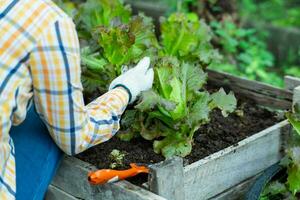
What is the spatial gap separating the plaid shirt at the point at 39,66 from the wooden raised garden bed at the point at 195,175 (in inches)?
10.4

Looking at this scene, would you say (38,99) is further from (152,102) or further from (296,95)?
(296,95)

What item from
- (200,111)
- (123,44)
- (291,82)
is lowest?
(291,82)

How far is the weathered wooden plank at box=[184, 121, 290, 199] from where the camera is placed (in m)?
2.02

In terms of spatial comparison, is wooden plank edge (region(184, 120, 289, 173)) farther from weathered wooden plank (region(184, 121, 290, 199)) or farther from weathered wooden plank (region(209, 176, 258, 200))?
weathered wooden plank (region(209, 176, 258, 200))

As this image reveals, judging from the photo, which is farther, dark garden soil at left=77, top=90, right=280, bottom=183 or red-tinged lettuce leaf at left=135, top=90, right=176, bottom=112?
dark garden soil at left=77, top=90, right=280, bottom=183

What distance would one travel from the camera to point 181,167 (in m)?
1.88

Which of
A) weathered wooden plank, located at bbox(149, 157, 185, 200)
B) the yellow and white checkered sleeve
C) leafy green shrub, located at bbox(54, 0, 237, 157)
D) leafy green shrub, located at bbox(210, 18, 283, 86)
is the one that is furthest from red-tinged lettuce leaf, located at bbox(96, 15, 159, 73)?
leafy green shrub, located at bbox(210, 18, 283, 86)

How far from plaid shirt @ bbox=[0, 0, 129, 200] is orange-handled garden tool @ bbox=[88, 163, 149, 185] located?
0.17m

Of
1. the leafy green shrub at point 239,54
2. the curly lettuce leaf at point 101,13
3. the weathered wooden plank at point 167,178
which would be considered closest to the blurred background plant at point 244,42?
the leafy green shrub at point 239,54

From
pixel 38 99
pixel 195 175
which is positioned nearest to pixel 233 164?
pixel 195 175

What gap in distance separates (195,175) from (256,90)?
75 centimetres

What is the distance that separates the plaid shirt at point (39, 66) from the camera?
1.69 meters

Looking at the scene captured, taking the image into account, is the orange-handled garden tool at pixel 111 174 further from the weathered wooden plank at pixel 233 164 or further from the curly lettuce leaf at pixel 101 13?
the curly lettuce leaf at pixel 101 13

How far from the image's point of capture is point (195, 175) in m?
2.01
